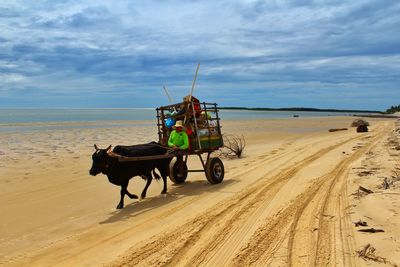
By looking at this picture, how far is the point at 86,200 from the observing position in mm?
9664

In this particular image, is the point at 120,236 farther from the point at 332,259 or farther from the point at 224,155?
the point at 224,155

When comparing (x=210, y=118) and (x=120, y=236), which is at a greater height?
(x=210, y=118)

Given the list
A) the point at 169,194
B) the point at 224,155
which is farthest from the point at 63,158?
the point at 169,194

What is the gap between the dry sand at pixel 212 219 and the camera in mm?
5449

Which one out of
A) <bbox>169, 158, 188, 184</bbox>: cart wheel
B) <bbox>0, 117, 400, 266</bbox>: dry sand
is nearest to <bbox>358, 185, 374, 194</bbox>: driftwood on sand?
<bbox>0, 117, 400, 266</bbox>: dry sand

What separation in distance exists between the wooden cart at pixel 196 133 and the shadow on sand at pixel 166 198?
1.20ft

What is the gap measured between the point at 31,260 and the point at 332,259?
13.9ft

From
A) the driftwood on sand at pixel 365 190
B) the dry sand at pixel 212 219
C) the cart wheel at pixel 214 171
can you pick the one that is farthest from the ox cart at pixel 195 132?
the driftwood on sand at pixel 365 190

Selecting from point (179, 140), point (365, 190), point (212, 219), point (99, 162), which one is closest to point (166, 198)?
point (179, 140)

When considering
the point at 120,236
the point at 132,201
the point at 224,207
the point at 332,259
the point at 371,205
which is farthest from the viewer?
the point at 132,201

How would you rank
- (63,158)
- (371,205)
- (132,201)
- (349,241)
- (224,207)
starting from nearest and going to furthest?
(349,241) < (371,205) < (224,207) < (132,201) < (63,158)

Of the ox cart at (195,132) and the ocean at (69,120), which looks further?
the ocean at (69,120)

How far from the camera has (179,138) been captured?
1070 centimetres

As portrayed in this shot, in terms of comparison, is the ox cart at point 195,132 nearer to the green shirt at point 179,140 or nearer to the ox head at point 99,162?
the green shirt at point 179,140
